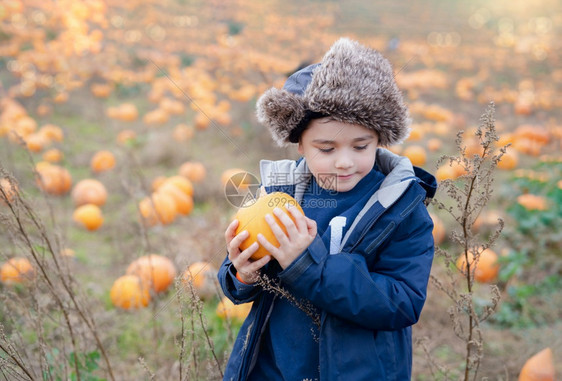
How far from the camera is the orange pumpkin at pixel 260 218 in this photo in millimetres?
1521

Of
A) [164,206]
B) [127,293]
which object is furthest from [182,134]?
[127,293]

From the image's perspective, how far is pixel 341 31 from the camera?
31.5 ft

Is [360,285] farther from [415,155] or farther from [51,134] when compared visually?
[51,134]

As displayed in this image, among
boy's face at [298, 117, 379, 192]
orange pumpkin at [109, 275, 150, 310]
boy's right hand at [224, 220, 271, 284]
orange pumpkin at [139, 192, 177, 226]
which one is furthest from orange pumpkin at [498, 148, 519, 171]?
boy's right hand at [224, 220, 271, 284]

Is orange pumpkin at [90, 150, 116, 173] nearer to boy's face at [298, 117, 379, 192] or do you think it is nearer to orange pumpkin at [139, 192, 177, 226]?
orange pumpkin at [139, 192, 177, 226]

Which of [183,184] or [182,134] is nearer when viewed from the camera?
[183,184]

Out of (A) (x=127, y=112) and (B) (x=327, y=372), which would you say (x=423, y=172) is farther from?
(A) (x=127, y=112)

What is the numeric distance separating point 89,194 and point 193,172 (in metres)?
1.22

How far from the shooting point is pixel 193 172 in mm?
5488

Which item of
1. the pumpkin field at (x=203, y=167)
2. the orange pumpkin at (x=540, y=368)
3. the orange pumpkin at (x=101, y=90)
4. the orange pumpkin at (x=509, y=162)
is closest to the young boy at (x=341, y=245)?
the pumpkin field at (x=203, y=167)

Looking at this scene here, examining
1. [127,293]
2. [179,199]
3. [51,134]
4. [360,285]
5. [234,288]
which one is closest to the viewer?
[360,285]

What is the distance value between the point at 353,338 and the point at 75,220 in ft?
12.8

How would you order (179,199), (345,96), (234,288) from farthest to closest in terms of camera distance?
(179,199) < (234,288) < (345,96)

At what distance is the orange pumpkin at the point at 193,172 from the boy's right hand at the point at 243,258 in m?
3.88
